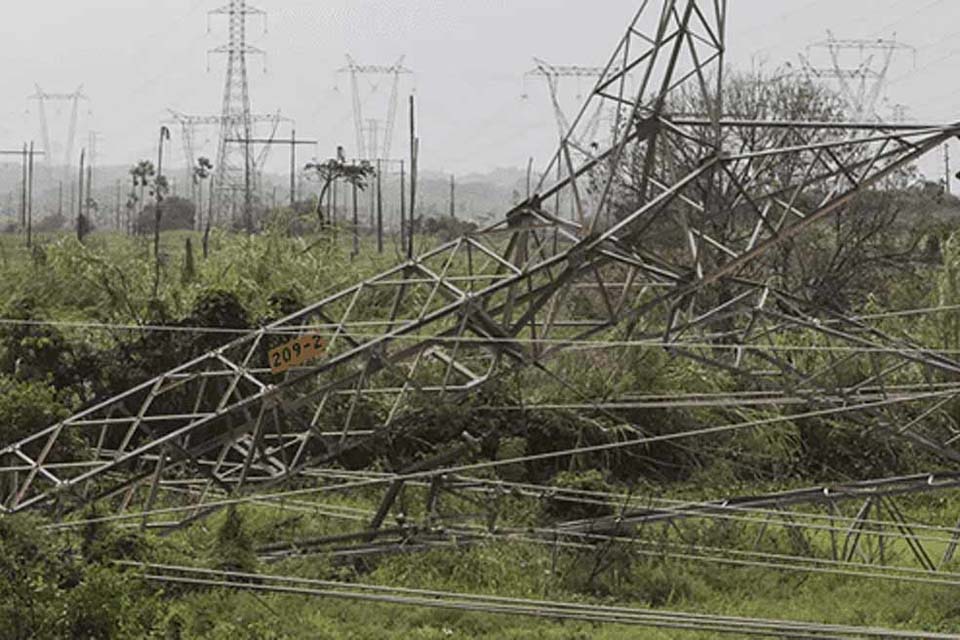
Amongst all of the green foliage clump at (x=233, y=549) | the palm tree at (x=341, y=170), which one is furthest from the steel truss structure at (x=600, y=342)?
the palm tree at (x=341, y=170)

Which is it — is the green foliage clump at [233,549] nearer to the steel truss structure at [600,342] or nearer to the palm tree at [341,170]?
the steel truss structure at [600,342]

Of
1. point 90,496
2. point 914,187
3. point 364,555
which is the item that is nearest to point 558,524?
point 364,555

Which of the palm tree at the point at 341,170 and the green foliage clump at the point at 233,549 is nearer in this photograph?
the green foliage clump at the point at 233,549

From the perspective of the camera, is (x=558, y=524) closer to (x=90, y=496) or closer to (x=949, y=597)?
(x=949, y=597)

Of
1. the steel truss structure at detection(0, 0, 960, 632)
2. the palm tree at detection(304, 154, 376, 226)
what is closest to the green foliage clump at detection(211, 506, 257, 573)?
the steel truss structure at detection(0, 0, 960, 632)

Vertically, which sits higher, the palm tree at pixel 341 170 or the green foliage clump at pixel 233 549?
the palm tree at pixel 341 170

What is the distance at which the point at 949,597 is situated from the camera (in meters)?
12.6

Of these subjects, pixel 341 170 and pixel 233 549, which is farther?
pixel 341 170

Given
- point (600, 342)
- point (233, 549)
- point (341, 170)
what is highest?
point (341, 170)

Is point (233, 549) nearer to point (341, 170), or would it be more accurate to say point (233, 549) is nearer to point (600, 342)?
point (600, 342)

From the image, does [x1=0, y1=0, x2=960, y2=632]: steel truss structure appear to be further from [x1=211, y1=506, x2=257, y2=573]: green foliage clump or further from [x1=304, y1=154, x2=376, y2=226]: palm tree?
[x1=304, y1=154, x2=376, y2=226]: palm tree

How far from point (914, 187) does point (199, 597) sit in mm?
26756

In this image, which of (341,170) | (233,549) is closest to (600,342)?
(233,549)

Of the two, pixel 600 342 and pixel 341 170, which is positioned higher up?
pixel 341 170
